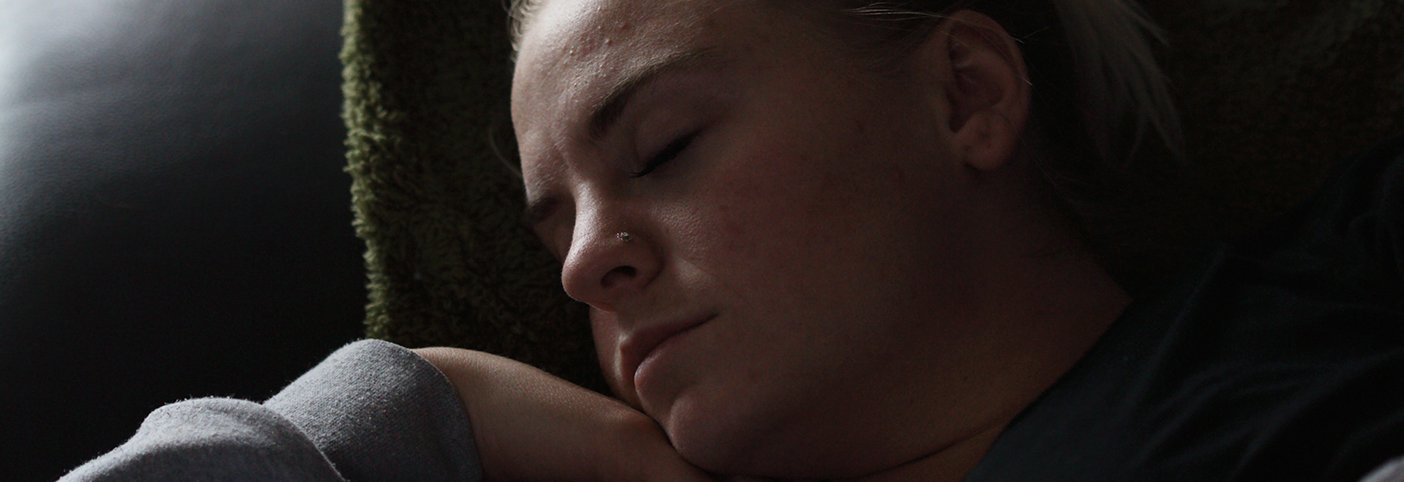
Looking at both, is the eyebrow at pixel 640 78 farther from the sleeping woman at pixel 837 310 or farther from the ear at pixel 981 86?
the ear at pixel 981 86

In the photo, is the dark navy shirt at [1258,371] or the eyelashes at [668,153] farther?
the eyelashes at [668,153]

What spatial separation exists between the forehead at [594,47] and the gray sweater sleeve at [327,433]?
0.69 ft

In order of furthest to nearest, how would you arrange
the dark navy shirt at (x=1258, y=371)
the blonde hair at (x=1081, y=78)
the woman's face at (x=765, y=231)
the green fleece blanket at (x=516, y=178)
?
1. the green fleece blanket at (x=516, y=178)
2. the blonde hair at (x=1081, y=78)
3. the woman's face at (x=765, y=231)
4. the dark navy shirt at (x=1258, y=371)

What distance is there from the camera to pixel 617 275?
0.73 meters

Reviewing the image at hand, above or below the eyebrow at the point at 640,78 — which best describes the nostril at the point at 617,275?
below

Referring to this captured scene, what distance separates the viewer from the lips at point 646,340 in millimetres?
706

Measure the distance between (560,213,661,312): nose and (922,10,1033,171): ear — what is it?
0.26 m

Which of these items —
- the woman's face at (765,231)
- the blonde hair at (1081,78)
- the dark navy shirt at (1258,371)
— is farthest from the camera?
the blonde hair at (1081,78)

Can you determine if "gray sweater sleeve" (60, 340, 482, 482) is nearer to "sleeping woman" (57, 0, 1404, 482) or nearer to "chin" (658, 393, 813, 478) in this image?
"sleeping woman" (57, 0, 1404, 482)

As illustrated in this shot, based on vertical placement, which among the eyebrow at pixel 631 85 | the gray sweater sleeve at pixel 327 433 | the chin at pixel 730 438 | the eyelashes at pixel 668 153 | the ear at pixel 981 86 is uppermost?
the eyebrow at pixel 631 85

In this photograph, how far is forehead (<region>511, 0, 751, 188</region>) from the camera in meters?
0.74

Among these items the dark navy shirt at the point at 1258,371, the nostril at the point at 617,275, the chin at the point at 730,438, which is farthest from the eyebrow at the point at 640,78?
the dark navy shirt at the point at 1258,371

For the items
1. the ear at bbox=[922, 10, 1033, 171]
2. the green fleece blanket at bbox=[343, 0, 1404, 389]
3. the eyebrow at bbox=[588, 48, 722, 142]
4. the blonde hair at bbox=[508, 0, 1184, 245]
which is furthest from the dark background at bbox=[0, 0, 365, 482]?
the ear at bbox=[922, 10, 1033, 171]

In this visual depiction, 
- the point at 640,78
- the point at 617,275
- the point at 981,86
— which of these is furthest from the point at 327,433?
the point at 981,86
